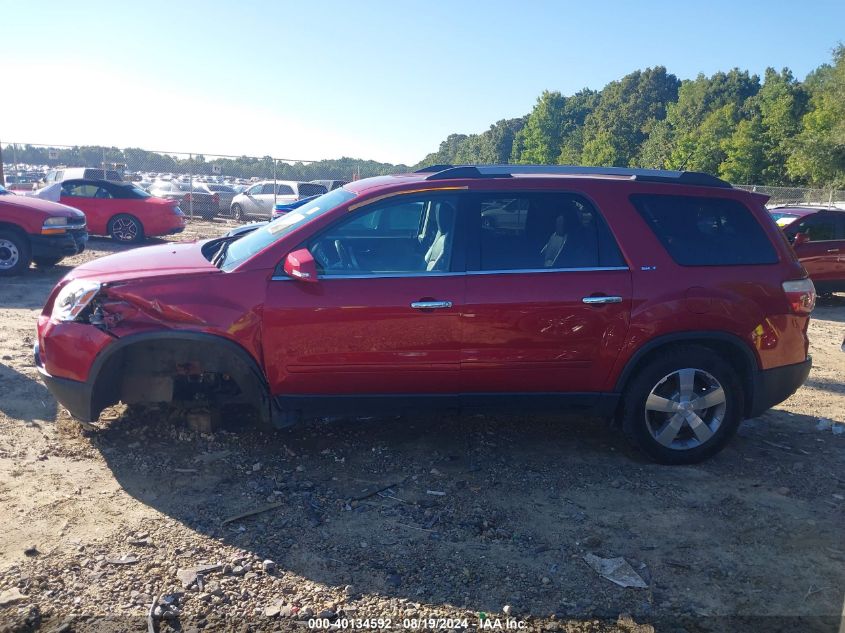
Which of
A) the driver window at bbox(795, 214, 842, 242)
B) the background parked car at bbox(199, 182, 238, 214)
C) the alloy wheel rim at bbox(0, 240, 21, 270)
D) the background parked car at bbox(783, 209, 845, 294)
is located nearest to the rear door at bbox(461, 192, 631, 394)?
the background parked car at bbox(783, 209, 845, 294)

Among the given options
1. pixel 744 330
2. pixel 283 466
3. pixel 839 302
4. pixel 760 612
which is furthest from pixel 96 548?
pixel 839 302

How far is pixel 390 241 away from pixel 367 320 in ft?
2.14

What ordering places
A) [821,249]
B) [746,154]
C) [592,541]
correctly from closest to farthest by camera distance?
[592,541] → [821,249] → [746,154]

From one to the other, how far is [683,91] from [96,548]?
89.5 meters

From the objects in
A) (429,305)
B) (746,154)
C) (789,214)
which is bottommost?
(429,305)

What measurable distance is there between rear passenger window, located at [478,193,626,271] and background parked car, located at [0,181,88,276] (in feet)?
30.2

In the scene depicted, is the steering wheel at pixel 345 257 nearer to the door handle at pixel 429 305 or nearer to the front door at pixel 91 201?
the door handle at pixel 429 305

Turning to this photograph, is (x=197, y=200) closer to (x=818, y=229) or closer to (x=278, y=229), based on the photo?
(x=818, y=229)

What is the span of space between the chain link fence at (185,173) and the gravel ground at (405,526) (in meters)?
20.8

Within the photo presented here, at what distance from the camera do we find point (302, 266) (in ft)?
13.4

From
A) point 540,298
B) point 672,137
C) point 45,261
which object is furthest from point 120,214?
point 672,137

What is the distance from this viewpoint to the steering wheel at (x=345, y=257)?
4.38 metres

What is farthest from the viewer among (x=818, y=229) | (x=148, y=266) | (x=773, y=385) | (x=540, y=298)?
(x=818, y=229)

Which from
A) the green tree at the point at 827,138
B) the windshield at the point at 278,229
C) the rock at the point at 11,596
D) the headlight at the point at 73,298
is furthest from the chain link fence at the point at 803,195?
the rock at the point at 11,596
